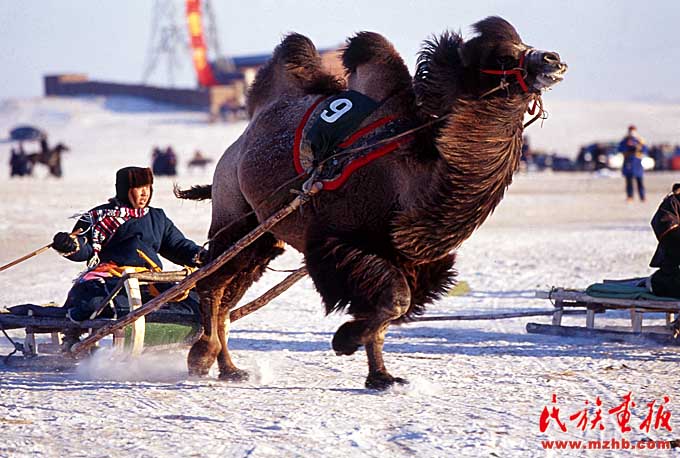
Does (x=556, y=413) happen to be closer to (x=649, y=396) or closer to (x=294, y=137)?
(x=649, y=396)

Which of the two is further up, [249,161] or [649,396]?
[249,161]

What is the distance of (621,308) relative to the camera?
8414 mm

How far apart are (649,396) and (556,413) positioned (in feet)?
2.82

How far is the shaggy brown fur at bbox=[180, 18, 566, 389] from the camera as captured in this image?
5.95 metres

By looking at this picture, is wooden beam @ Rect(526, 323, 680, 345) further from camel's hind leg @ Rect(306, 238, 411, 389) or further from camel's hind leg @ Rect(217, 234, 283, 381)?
camel's hind leg @ Rect(306, 238, 411, 389)

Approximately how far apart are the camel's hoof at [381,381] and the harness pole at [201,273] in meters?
1.08

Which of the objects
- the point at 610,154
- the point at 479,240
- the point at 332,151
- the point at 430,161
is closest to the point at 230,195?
the point at 332,151

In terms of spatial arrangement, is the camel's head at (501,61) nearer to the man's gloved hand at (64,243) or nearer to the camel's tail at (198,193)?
the camel's tail at (198,193)

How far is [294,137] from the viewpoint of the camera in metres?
6.83

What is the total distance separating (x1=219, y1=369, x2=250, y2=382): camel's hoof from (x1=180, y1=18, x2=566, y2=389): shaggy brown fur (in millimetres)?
932

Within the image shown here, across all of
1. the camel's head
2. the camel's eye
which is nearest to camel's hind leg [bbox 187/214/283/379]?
the camel's head

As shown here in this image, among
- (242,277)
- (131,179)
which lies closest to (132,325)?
(242,277)

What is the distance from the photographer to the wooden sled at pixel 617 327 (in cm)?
827

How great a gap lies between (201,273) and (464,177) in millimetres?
1816
